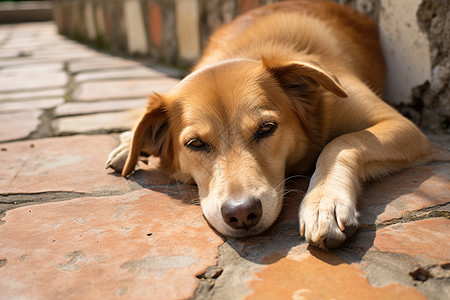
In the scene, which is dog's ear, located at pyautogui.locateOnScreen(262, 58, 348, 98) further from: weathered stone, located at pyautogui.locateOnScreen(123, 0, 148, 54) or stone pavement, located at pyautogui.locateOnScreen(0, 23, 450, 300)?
weathered stone, located at pyautogui.locateOnScreen(123, 0, 148, 54)

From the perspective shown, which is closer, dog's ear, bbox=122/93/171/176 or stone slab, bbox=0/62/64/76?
dog's ear, bbox=122/93/171/176

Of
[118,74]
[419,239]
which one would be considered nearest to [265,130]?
[419,239]

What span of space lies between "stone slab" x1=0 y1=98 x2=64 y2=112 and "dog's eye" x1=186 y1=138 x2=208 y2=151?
→ 2.56 m

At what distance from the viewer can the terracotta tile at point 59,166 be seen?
8.13 feet

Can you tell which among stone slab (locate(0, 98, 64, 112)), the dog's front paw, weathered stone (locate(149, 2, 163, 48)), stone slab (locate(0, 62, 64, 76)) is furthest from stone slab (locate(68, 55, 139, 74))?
the dog's front paw

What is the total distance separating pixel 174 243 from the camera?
1.77m

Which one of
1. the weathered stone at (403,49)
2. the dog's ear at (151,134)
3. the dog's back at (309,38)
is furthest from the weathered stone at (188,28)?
the dog's ear at (151,134)

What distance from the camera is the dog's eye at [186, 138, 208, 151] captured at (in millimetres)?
2246

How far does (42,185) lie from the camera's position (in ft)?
8.20

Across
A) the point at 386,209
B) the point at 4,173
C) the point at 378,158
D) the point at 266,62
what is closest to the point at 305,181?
the point at 378,158


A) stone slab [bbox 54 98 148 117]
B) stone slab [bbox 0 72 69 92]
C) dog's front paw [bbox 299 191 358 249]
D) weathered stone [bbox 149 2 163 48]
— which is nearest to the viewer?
dog's front paw [bbox 299 191 358 249]

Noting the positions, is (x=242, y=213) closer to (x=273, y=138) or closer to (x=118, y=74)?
(x=273, y=138)

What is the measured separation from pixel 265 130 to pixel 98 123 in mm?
1917

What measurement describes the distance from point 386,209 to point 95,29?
32.3 feet
